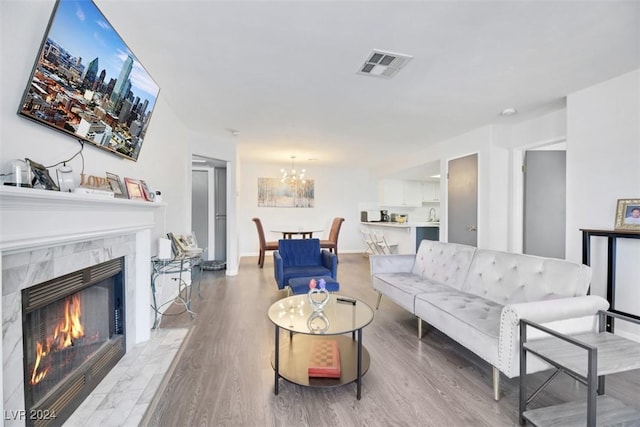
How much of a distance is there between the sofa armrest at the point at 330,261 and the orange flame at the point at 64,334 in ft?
8.76

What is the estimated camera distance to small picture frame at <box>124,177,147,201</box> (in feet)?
7.46

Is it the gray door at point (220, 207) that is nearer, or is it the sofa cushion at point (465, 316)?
the sofa cushion at point (465, 316)

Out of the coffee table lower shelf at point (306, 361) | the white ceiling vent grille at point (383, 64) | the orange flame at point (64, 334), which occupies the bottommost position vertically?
the coffee table lower shelf at point (306, 361)

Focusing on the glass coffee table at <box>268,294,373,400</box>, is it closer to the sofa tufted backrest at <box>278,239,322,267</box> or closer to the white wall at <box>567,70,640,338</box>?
the sofa tufted backrest at <box>278,239,322,267</box>

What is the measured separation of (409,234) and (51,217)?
547 centimetres

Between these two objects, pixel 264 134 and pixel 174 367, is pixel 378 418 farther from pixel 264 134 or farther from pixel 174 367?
pixel 264 134

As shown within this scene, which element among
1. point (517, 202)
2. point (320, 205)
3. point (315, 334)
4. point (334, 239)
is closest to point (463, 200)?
point (517, 202)

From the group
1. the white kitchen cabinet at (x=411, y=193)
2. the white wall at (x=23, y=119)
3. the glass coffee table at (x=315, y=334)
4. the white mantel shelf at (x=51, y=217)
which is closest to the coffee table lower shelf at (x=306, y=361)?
the glass coffee table at (x=315, y=334)

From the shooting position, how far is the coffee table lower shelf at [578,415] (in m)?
1.49

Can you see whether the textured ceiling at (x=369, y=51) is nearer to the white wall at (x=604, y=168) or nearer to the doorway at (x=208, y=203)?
the white wall at (x=604, y=168)

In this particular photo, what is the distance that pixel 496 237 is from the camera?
410cm

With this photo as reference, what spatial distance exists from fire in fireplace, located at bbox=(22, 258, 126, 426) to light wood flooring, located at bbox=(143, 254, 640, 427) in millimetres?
447

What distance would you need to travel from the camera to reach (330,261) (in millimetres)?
3918

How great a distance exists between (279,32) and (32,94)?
1450 millimetres
